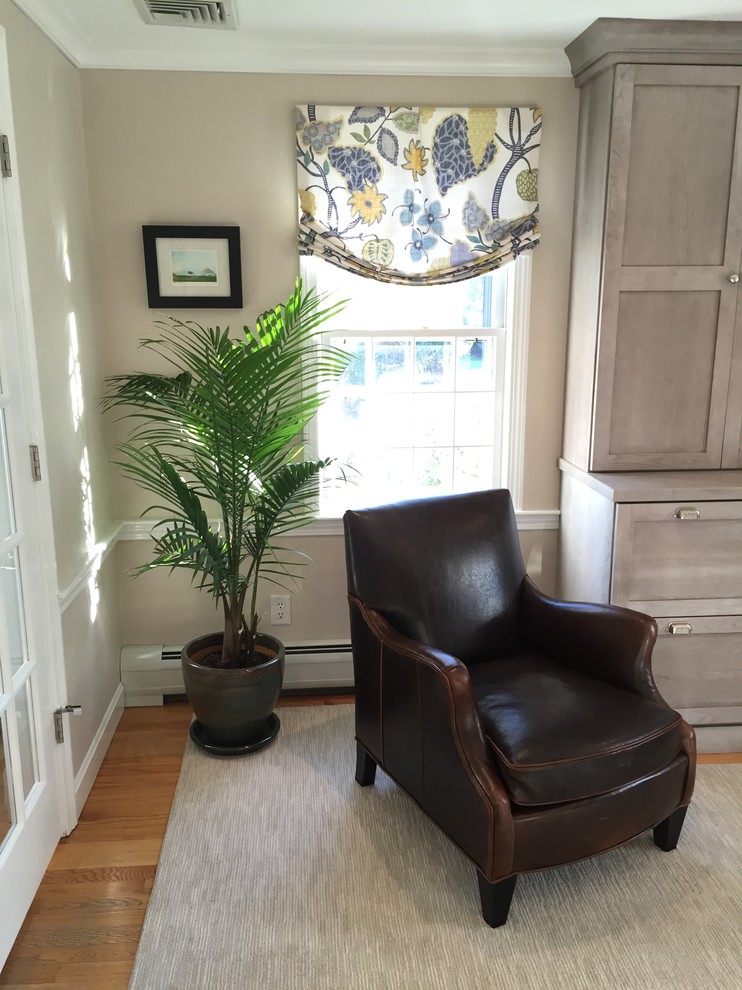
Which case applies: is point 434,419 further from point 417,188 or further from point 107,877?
point 107,877

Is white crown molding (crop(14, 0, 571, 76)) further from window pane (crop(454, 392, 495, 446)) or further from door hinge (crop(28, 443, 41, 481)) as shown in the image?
door hinge (crop(28, 443, 41, 481))

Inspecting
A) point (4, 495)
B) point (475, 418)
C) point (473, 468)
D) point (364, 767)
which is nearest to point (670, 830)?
point (364, 767)

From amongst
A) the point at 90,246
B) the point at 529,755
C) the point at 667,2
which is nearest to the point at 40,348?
the point at 90,246

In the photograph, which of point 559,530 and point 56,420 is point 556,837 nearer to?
point 559,530

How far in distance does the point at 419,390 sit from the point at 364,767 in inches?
55.5

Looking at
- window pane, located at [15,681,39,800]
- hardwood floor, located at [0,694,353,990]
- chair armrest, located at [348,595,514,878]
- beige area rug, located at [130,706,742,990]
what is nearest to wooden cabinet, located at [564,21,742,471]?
chair armrest, located at [348,595,514,878]

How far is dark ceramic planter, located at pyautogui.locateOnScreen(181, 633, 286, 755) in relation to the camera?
8.25ft

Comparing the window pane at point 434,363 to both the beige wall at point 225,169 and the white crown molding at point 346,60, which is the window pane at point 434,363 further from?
the white crown molding at point 346,60

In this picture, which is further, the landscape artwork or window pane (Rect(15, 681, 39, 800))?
the landscape artwork

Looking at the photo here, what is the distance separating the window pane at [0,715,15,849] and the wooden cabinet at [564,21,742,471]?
6.61 feet

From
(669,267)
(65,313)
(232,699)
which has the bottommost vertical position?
(232,699)

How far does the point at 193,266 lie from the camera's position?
9.05 feet

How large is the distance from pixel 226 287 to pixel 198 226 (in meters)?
0.23

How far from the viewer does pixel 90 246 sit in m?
2.71
